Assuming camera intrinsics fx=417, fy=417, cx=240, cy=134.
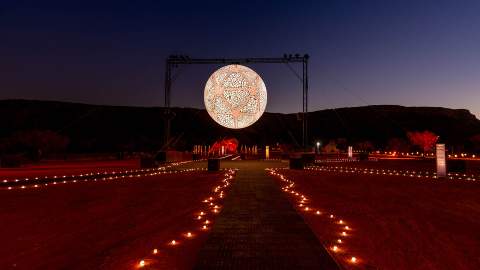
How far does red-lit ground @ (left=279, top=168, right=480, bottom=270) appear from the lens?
16.7ft

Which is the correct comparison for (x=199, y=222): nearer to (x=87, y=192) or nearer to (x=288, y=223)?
(x=288, y=223)

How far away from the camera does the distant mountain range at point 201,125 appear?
75.2 metres

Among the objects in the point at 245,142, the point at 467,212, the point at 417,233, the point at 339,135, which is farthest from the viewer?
the point at 339,135

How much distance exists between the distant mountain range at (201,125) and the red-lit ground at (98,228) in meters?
58.0

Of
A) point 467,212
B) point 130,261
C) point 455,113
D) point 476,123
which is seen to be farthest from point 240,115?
point 455,113

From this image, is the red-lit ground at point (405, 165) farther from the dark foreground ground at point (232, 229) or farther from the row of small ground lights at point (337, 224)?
the row of small ground lights at point (337, 224)

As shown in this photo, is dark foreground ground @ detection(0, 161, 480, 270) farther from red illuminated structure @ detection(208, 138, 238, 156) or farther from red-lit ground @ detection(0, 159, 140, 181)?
red illuminated structure @ detection(208, 138, 238, 156)

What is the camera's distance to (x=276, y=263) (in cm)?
471

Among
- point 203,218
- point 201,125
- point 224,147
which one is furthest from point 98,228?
point 201,125

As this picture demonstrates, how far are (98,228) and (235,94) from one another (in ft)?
45.2

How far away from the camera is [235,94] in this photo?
65.4 ft

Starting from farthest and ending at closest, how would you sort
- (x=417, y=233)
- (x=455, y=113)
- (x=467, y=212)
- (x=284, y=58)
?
(x=455, y=113) → (x=284, y=58) → (x=467, y=212) → (x=417, y=233)

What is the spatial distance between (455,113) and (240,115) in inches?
3905

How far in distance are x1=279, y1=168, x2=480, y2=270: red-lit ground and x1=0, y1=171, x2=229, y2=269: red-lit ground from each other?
2.14 m
